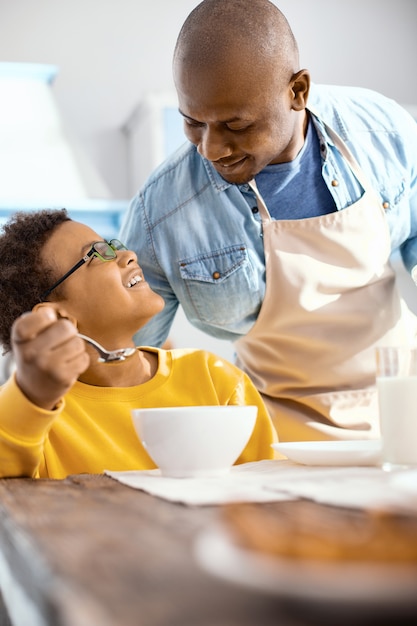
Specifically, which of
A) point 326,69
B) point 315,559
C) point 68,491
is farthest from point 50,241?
point 326,69

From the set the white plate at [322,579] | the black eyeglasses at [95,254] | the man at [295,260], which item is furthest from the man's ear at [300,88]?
the white plate at [322,579]

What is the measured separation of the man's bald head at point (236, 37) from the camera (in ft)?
4.91

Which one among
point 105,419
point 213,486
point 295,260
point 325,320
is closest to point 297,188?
point 295,260

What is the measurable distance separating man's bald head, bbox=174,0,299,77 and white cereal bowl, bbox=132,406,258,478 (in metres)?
0.76

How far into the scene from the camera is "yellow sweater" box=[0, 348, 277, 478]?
1.01 meters

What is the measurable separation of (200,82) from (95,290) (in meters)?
0.43

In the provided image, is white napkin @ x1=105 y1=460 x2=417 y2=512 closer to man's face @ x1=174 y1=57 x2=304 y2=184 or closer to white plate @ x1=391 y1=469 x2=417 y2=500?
white plate @ x1=391 y1=469 x2=417 y2=500

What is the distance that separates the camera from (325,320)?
1.75 metres

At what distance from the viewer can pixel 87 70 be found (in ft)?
12.9

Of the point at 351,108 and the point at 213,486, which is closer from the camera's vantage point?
the point at 213,486

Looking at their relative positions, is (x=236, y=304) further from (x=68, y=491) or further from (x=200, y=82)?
(x=68, y=491)

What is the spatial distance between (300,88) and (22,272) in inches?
27.0

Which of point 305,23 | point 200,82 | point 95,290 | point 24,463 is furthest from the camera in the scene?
point 305,23

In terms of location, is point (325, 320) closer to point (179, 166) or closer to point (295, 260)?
point (295, 260)
